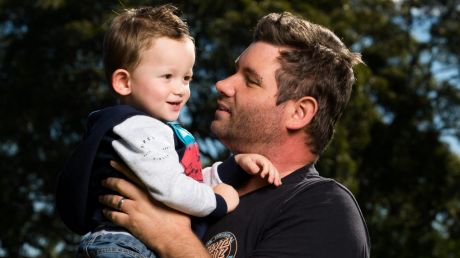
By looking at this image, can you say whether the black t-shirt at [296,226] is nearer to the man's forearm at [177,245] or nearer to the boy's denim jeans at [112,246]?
the man's forearm at [177,245]

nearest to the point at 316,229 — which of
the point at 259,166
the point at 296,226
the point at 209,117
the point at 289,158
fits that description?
the point at 296,226

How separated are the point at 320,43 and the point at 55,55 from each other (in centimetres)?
2179

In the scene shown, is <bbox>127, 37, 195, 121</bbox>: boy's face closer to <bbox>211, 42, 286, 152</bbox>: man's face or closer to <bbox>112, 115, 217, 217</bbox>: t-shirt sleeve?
<bbox>112, 115, 217, 217</bbox>: t-shirt sleeve

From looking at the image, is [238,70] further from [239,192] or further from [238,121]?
[239,192]

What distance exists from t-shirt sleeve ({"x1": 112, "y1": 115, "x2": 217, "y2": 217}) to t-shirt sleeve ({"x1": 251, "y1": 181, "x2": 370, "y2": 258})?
304mm

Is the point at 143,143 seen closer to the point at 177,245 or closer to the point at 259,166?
the point at 177,245

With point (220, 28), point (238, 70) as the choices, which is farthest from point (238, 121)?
point (220, 28)

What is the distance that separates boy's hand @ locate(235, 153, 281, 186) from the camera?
13.1ft

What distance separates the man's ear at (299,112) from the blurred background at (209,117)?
1947 cm

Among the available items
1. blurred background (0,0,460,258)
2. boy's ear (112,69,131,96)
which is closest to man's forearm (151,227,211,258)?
boy's ear (112,69,131,96)

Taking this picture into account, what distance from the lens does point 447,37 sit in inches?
1050

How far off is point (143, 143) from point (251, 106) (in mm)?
787

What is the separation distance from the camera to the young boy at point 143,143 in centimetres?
364

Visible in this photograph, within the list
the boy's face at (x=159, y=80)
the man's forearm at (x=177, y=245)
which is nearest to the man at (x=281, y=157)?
the man's forearm at (x=177, y=245)
